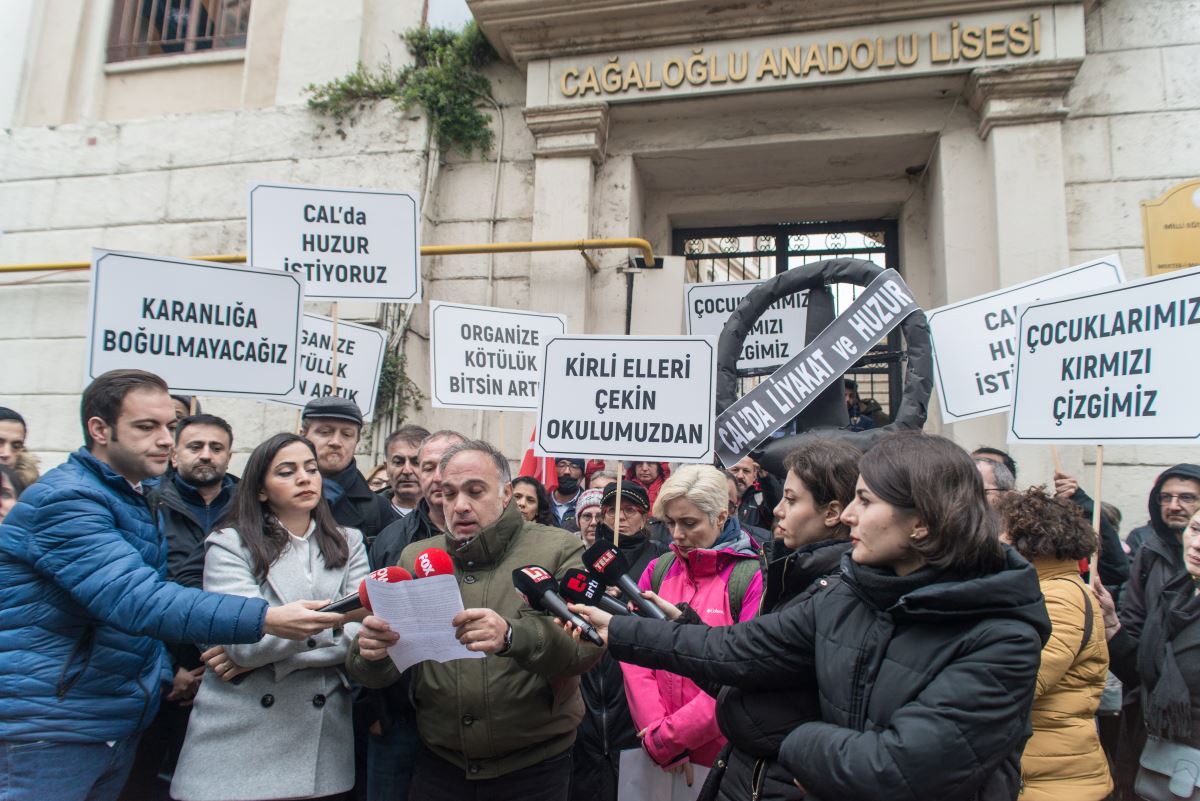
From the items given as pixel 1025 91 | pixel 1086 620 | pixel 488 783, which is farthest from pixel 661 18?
pixel 488 783

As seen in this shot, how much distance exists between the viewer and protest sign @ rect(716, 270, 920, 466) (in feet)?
14.0

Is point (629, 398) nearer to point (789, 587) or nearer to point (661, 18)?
point (789, 587)

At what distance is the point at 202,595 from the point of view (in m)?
2.53

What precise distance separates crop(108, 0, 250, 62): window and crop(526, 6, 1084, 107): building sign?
143 inches

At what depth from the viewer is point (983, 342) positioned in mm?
4848

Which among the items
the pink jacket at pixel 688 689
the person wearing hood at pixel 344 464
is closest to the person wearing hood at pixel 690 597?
the pink jacket at pixel 688 689

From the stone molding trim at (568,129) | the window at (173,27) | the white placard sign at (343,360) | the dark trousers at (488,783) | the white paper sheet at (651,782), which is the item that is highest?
the window at (173,27)

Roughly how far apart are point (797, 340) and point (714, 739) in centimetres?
370

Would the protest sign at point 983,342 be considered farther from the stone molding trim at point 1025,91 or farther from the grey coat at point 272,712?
the grey coat at point 272,712

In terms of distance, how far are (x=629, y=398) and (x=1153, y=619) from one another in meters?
2.42

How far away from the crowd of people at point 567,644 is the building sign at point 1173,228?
3765mm

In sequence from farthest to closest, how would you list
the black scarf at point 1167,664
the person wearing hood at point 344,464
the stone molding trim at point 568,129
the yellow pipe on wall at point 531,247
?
the stone molding trim at point 568,129, the yellow pipe on wall at point 531,247, the person wearing hood at point 344,464, the black scarf at point 1167,664

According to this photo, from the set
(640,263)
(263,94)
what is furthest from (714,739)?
(263,94)

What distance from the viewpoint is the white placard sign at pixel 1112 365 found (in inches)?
139
